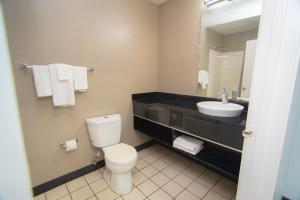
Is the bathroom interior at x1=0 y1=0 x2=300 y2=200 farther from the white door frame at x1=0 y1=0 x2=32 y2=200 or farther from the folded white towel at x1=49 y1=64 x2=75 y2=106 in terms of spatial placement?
the white door frame at x1=0 y1=0 x2=32 y2=200

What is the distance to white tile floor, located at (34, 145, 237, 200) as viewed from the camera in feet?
4.88

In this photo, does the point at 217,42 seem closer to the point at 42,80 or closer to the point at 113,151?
the point at 113,151

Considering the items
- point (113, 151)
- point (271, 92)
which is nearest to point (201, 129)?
point (271, 92)

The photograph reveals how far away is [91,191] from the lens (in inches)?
61.3

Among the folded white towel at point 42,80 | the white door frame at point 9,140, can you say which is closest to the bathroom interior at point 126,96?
the folded white towel at point 42,80

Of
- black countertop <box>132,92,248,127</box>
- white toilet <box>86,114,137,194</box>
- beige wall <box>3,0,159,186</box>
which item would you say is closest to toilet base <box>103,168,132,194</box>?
white toilet <box>86,114,137,194</box>

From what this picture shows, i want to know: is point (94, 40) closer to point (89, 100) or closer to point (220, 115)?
point (89, 100)

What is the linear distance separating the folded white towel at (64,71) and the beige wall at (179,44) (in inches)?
56.6

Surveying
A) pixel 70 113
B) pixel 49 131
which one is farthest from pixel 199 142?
pixel 49 131

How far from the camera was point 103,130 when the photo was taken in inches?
66.6

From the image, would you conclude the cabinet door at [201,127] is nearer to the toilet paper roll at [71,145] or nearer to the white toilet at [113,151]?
the white toilet at [113,151]

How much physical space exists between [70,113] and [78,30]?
3.09 ft

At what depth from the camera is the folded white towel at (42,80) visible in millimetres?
1341

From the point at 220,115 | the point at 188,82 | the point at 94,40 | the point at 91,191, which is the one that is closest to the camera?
the point at 220,115
